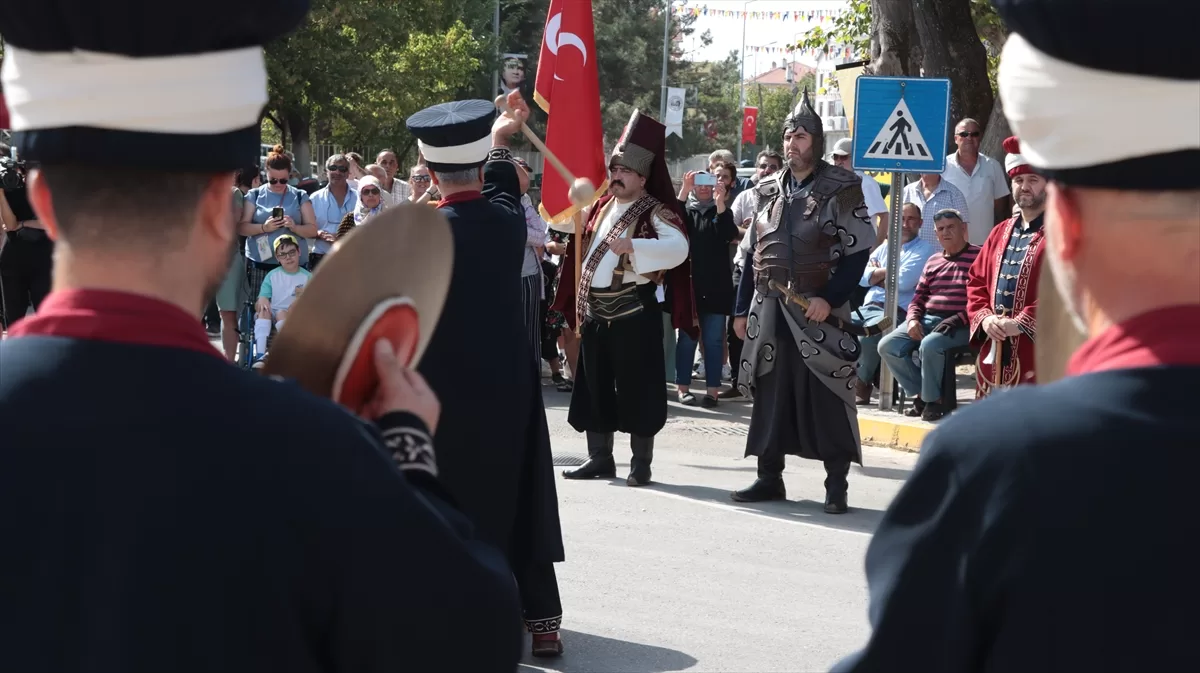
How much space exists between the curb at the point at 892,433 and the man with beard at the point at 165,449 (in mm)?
9166

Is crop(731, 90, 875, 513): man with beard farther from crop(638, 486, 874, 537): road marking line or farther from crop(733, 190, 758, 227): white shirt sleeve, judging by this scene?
crop(733, 190, 758, 227): white shirt sleeve

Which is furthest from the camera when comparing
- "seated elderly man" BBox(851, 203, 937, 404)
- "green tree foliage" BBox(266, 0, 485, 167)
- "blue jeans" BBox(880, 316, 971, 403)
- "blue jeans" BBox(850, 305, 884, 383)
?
"green tree foliage" BBox(266, 0, 485, 167)

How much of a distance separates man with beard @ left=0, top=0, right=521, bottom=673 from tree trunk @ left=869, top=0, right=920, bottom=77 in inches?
560

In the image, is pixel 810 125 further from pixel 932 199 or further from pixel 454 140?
pixel 932 199

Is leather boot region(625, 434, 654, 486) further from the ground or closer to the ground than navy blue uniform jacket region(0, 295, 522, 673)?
closer to the ground

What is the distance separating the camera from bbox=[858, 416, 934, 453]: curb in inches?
423

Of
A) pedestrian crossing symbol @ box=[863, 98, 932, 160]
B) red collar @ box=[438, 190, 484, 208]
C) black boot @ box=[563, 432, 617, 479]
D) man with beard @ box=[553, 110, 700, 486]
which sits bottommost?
black boot @ box=[563, 432, 617, 479]

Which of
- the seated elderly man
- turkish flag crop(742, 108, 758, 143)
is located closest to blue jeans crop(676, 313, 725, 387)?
the seated elderly man

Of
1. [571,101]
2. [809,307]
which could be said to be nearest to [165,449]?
[809,307]

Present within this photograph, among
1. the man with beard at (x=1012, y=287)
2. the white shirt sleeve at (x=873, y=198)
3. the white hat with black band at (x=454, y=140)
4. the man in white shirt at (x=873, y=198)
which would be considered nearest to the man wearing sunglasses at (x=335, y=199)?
the man in white shirt at (x=873, y=198)

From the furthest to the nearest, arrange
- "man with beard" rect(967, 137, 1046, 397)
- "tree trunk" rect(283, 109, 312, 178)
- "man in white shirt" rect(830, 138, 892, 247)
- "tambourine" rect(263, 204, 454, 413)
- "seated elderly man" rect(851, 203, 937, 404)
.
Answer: "tree trunk" rect(283, 109, 312, 178) < "man in white shirt" rect(830, 138, 892, 247) < "seated elderly man" rect(851, 203, 937, 404) < "man with beard" rect(967, 137, 1046, 397) < "tambourine" rect(263, 204, 454, 413)

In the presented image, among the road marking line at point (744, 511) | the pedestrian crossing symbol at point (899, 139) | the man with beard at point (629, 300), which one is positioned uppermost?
the pedestrian crossing symbol at point (899, 139)

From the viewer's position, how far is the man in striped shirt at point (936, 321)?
11.2 metres

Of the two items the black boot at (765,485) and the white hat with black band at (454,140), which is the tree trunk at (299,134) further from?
the white hat with black band at (454,140)
